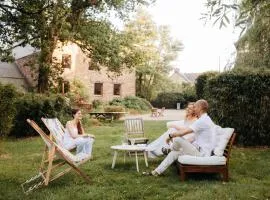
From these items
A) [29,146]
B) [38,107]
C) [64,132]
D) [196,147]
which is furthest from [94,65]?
[196,147]

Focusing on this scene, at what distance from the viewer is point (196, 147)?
→ 321 inches

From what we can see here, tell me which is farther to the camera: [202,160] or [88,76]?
[88,76]

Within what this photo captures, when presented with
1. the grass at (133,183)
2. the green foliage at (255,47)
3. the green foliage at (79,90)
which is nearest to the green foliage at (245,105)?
the green foliage at (255,47)

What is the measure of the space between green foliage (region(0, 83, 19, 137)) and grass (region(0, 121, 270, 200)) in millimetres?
1980

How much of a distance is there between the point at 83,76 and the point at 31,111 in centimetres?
2250

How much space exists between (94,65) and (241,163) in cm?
1517

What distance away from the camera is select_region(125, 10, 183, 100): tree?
45.3 meters

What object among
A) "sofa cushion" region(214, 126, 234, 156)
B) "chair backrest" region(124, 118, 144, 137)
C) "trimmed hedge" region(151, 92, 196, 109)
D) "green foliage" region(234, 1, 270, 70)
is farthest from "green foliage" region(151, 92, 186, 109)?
"sofa cushion" region(214, 126, 234, 156)

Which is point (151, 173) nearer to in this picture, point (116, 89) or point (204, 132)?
point (204, 132)

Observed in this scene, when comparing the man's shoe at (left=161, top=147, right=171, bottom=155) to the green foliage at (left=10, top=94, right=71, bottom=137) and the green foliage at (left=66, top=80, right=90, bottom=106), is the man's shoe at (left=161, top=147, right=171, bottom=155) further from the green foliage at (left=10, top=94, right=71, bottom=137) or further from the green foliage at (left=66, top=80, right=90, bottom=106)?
the green foliage at (left=66, top=80, right=90, bottom=106)

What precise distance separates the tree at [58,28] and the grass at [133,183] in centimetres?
1089

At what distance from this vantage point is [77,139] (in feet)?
30.3

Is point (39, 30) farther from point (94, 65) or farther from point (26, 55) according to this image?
point (26, 55)

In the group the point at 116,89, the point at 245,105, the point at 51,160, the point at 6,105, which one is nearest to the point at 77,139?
the point at 51,160
